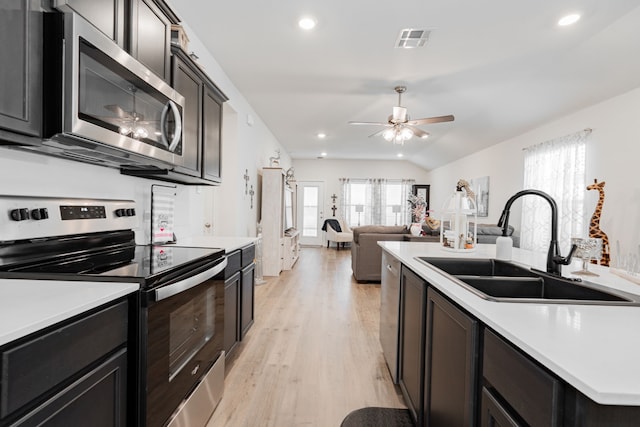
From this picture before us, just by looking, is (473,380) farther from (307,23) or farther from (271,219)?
(271,219)

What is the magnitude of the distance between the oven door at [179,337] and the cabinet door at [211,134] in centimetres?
93

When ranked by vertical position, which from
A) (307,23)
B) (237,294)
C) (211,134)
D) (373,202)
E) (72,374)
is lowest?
(237,294)

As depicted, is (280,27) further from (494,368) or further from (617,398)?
(617,398)

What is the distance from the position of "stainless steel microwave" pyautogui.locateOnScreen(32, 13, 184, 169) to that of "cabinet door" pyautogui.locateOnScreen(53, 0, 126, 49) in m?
0.07

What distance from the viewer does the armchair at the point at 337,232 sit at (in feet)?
29.6

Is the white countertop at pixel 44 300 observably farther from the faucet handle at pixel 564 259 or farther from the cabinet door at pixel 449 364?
the faucet handle at pixel 564 259

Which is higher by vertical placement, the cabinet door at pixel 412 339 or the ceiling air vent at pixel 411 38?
the ceiling air vent at pixel 411 38

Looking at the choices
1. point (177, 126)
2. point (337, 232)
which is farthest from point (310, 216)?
point (177, 126)

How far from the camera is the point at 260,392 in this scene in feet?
6.82

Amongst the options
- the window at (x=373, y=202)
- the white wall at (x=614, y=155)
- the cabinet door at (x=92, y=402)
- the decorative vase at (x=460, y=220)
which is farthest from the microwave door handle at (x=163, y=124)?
the window at (x=373, y=202)

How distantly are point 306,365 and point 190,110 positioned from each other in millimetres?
2004

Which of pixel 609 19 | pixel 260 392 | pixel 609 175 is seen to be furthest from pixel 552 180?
pixel 260 392

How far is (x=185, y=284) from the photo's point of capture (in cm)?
137

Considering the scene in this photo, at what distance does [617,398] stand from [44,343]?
113 centimetres
